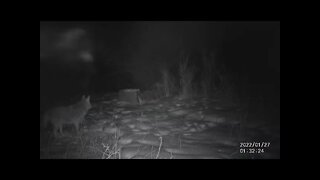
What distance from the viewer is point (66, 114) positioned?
9.57 feet

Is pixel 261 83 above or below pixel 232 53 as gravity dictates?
below

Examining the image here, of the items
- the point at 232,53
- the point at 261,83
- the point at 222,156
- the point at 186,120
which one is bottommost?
the point at 222,156

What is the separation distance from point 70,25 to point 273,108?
141cm

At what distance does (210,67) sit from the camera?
2904 mm

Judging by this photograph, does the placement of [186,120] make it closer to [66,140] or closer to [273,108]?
[273,108]

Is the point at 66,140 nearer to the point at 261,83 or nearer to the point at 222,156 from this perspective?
the point at 222,156

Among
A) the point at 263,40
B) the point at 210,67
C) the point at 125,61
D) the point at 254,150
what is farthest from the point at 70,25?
the point at 254,150

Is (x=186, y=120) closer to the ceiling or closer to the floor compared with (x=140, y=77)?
closer to the floor

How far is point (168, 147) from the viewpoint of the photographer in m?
2.89

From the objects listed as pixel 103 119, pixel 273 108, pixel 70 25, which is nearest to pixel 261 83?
pixel 273 108

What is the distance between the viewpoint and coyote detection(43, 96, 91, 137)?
2900 mm

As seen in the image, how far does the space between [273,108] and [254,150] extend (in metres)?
0.30

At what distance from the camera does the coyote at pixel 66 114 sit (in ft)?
9.52

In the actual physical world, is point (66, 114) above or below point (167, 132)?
above
